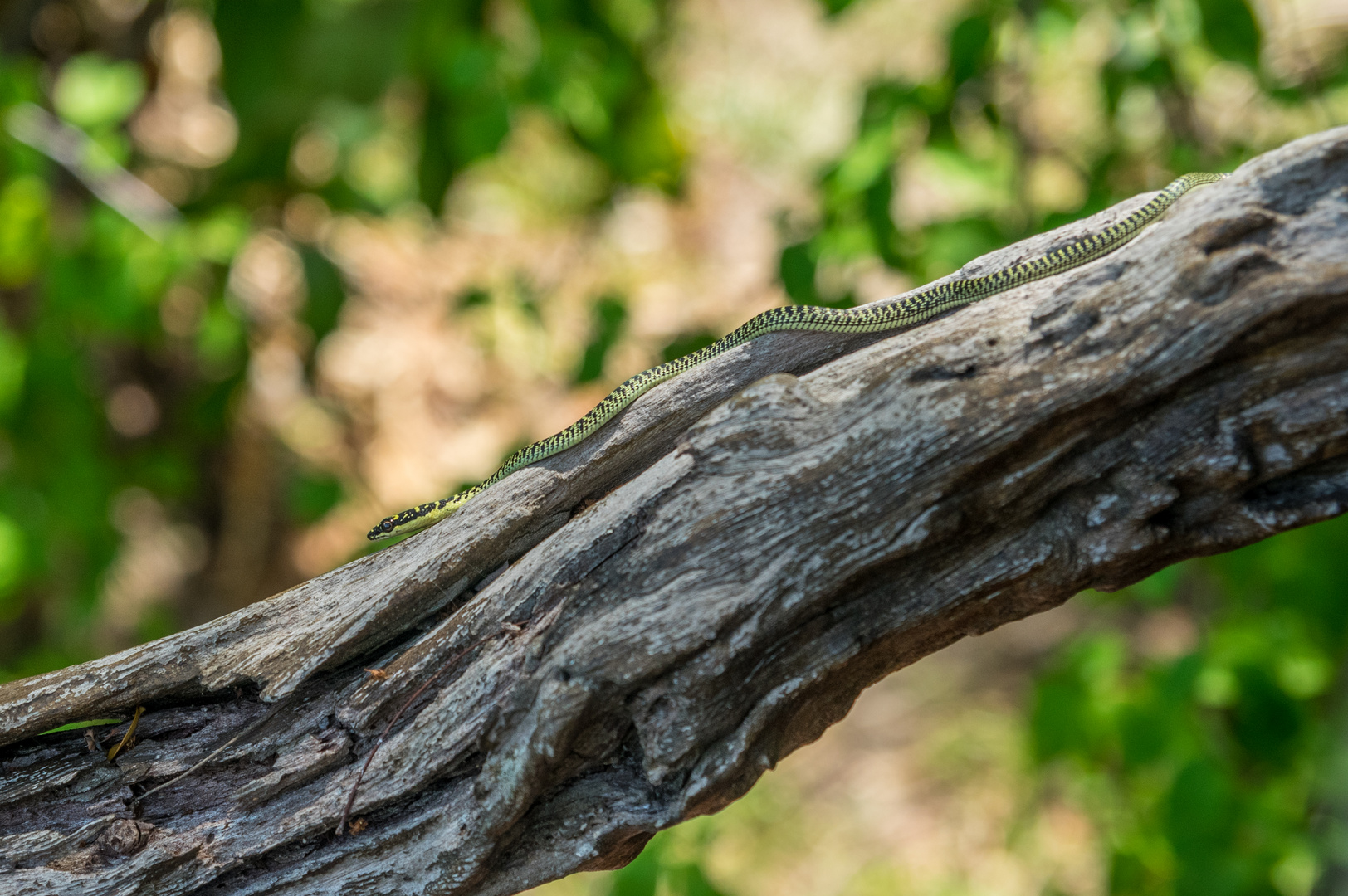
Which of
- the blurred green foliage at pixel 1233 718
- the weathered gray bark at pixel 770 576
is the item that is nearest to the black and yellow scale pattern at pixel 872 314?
the weathered gray bark at pixel 770 576

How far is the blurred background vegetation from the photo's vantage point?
4.60 meters

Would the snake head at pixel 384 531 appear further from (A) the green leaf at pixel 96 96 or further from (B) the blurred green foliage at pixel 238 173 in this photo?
(A) the green leaf at pixel 96 96

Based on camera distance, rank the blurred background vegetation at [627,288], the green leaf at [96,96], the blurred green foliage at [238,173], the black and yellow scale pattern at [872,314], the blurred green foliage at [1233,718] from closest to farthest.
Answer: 1. the black and yellow scale pattern at [872,314]
2. the blurred green foliage at [1233,718]
3. the blurred background vegetation at [627,288]
4. the blurred green foliage at [238,173]
5. the green leaf at [96,96]

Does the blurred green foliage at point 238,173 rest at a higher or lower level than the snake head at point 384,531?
higher

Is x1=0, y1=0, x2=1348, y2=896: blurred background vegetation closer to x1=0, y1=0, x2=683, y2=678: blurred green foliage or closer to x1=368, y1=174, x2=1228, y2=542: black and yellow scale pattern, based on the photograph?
x1=0, y1=0, x2=683, y2=678: blurred green foliage

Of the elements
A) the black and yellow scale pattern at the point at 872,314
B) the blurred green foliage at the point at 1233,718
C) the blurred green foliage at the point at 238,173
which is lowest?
the blurred green foliage at the point at 1233,718

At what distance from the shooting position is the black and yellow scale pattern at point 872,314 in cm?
320

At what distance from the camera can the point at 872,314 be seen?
136 inches

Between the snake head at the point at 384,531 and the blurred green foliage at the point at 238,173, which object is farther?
the blurred green foliage at the point at 238,173

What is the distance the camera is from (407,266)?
1195cm

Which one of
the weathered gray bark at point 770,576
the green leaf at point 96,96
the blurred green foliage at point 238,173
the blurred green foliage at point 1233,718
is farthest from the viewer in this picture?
the green leaf at point 96,96

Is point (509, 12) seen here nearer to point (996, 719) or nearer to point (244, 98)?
point (244, 98)

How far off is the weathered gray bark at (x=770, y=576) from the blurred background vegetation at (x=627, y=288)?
139 cm

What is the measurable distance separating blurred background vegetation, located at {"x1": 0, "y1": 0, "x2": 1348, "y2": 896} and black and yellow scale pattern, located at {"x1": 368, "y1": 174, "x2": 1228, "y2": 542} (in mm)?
751
